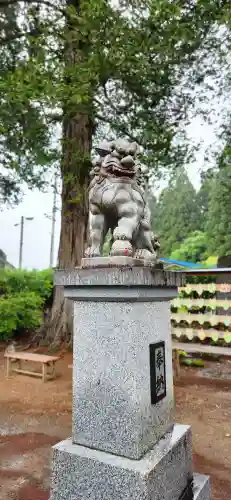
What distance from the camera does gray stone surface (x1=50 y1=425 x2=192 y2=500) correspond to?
7.16 ft

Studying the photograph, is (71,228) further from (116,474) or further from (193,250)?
(193,250)

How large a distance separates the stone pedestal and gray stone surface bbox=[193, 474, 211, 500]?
0.03m

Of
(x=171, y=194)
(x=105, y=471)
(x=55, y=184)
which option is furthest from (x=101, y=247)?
(x=171, y=194)

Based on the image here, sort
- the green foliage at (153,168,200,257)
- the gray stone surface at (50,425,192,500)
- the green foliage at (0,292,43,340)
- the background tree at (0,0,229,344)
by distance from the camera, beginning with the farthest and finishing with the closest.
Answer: the green foliage at (153,168,200,257) → the green foliage at (0,292,43,340) → the background tree at (0,0,229,344) → the gray stone surface at (50,425,192,500)

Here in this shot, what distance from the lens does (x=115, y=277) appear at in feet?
7.64

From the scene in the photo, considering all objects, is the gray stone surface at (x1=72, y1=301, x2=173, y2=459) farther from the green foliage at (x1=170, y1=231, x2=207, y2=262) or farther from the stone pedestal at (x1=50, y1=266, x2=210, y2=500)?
the green foliage at (x1=170, y1=231, x2=207, y2=262)

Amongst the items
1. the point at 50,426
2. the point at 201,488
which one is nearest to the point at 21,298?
the point at 50,426

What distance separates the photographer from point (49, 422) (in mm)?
4586

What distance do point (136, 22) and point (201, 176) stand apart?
4.66 m

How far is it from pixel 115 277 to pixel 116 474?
120 centimetres

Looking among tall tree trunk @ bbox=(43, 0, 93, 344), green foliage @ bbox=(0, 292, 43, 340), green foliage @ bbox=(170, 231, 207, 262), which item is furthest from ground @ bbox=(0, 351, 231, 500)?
green foliage @ bbox=(170, 231, 207, 262)

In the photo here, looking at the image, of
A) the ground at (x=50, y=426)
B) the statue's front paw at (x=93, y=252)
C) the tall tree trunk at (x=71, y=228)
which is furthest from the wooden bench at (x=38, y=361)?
the statue's front paw at (x=93, y=252)

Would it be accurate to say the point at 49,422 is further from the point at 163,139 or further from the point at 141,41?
the point at 141,41

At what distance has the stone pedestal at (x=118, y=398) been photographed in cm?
→ 229
